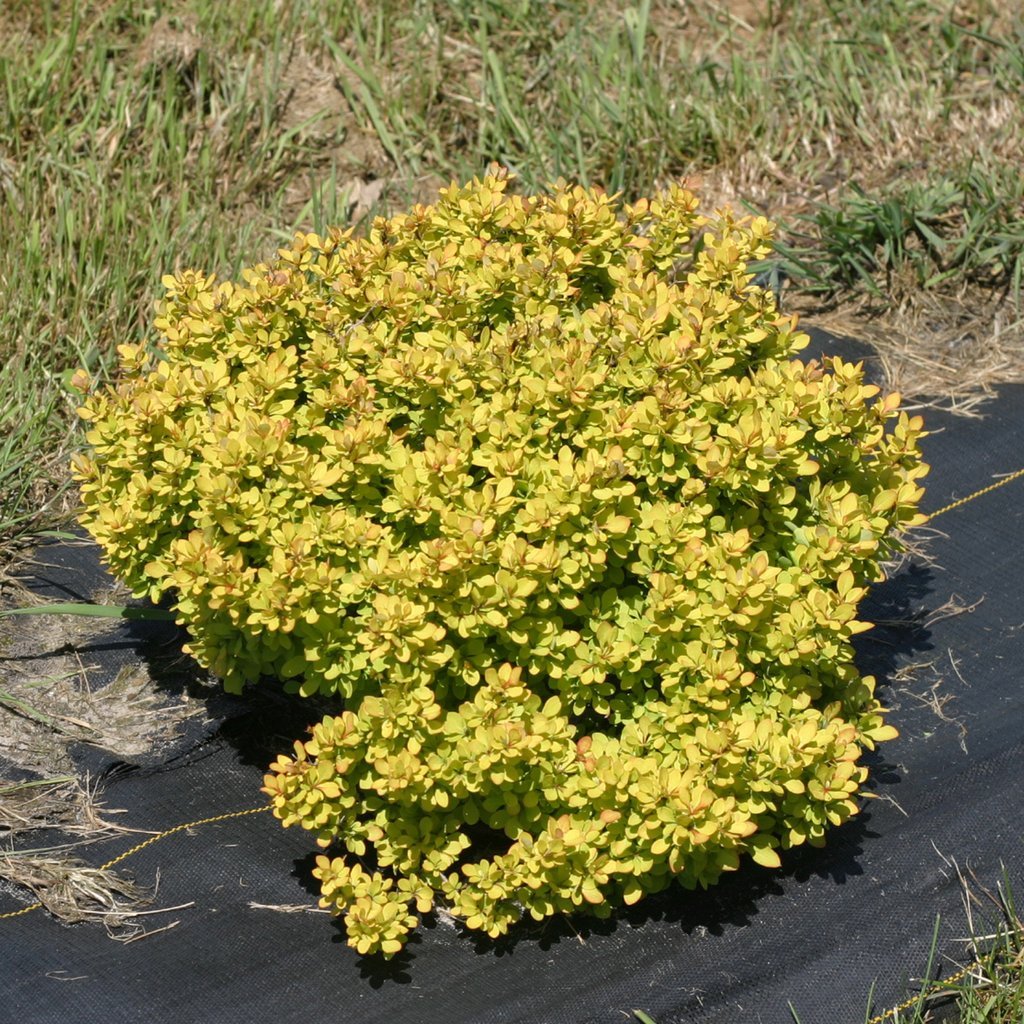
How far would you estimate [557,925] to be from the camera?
2365 mm

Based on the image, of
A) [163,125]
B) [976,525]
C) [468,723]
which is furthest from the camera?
[163,125]

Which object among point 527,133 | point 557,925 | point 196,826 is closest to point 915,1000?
point 557,925

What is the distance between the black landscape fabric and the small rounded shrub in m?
0.11

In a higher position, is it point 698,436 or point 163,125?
point 163,125

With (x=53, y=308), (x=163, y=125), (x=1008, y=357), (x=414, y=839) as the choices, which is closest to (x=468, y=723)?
(x=414, y=839)

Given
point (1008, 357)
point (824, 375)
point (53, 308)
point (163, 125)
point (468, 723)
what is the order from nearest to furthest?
point (468, 723) < point (824, 375) < point (53, 308) < point (1008, 357) < point (163, 125)

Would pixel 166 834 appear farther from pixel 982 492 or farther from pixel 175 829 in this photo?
pixel 982 492

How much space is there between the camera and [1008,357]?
3.93 m

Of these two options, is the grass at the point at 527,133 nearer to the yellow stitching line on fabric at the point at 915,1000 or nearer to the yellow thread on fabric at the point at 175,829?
the yellow thread on fabric at the point at 175,829

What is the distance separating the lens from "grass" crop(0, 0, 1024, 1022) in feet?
13.0

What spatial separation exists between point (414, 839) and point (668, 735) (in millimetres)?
456

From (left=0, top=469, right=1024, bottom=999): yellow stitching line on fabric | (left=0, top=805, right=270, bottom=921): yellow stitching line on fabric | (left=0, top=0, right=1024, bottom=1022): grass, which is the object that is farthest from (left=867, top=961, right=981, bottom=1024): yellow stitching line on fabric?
(left=0, top=0, right=1024, bottom=1022): grass

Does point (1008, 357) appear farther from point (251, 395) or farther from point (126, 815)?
point (126, 815)

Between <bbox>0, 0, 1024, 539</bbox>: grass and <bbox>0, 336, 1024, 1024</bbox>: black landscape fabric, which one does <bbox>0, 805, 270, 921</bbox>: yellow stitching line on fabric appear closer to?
<bbox>0, 336, 1024, 1024</bbox>: black landscape fabric
